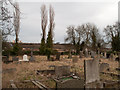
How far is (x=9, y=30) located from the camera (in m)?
10.3

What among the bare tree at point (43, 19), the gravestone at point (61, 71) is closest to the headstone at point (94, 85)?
the gravestone at point (61, 71)

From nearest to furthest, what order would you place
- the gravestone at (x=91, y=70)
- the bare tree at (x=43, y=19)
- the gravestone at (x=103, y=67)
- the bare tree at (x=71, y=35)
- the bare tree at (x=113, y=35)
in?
1. the gravestone at (x=91, y=70)
2. the gravestone at (x=103, y=67)
3. the bare tree at (x=43, y=19)
4. the bare tree at (x=113, y=35)
5. the bare tree at (x=71, y=35)

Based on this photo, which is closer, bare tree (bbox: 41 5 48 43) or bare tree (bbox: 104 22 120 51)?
bare tree (bbox: 41 5 48 43)

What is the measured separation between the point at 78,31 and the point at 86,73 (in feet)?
106

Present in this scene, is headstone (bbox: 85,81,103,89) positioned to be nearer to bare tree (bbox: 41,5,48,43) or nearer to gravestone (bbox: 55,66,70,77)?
gravestone (bbox: 55,66,70,77)

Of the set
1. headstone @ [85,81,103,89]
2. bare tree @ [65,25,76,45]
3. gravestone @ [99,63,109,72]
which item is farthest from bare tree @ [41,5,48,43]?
headstone @ [85,81,103,89]

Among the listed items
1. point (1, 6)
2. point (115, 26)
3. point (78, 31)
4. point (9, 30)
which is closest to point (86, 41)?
point (78, 31)

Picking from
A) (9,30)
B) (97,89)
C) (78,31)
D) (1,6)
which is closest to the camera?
(97,89)

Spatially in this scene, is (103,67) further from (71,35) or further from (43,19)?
(71,35)

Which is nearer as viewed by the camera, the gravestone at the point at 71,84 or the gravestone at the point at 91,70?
the gravestone at the point at 71,84

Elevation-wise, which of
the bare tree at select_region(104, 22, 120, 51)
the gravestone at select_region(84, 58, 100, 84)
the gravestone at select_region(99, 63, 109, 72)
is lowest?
the gravestone at select_region(99, 63, 109, 72)

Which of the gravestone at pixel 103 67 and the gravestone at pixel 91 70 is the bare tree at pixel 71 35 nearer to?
the gravestone at pixel 103 67

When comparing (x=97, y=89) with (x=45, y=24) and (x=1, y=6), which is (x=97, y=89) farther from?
(x=45, y=24)

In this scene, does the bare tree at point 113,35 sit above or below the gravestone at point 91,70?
above
